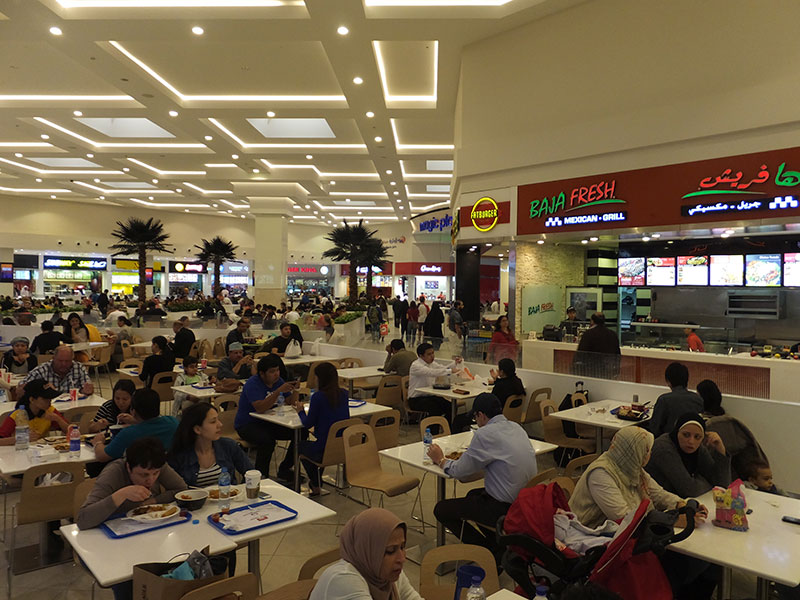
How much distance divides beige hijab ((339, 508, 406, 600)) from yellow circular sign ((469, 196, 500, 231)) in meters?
7.59

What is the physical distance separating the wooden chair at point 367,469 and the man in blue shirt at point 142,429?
4.53 feet

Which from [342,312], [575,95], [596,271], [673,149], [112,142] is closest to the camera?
[673,149]

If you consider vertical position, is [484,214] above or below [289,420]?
above

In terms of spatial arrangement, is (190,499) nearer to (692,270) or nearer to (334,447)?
(334,447)

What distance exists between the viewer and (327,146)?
1426 centimetres

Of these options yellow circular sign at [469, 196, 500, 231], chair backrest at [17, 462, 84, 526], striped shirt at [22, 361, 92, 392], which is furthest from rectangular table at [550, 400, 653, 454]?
striped shirt at [22, 361, 92, 392]

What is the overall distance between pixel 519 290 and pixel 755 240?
12.8 ft

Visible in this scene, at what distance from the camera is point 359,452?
473 centimetres

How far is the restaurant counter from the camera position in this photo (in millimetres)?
6219

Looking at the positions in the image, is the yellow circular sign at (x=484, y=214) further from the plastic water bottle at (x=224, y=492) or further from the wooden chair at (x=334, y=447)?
the plastic water bottle at (x=224, y=492)

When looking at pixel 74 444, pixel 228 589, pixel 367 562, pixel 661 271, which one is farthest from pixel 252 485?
pixel 661 271

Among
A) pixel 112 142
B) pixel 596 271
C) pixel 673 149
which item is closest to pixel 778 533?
pixel 673 149

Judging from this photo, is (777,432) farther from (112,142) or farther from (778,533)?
(112,142)

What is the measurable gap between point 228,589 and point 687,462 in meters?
2.98
